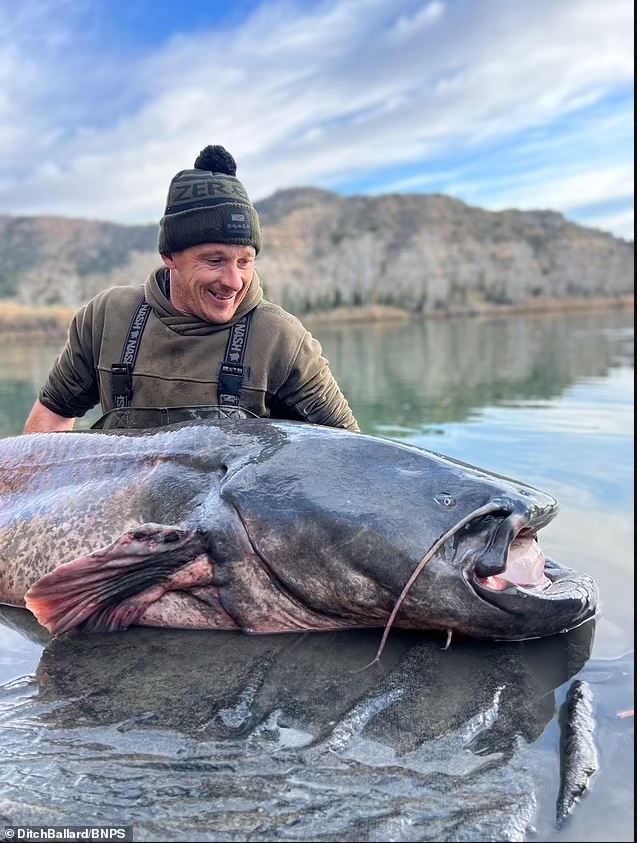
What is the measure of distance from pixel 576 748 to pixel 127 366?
2923mm

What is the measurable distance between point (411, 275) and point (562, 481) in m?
65.2

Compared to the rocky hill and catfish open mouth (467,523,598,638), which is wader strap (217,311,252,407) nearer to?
catfish open mouth (467,523,598,638)

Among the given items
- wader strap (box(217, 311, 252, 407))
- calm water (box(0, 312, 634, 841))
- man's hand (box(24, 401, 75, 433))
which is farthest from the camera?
man's hand (box(24, 401, 75, 433))

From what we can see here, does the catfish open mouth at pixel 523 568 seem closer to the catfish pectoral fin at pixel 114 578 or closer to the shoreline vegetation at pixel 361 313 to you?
the catfish pectoral fin at pixel 114 578

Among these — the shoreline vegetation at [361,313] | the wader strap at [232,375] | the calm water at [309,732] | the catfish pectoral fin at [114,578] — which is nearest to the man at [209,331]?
the wader strap at [232,375]

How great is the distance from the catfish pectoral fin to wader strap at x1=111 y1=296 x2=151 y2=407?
1442 mm

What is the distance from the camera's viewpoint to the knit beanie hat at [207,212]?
3854 mm

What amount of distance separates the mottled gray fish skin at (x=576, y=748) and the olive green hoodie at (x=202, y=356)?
207cm

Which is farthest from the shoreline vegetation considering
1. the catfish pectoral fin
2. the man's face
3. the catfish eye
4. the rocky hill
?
the catfish eye

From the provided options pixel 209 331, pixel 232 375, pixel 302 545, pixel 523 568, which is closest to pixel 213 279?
pixel 209 331

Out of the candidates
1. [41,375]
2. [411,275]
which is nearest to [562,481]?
[41,375]

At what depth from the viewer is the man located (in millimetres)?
3873

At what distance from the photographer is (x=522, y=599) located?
2.56 meters

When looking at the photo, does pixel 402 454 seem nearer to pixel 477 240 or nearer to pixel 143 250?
pixel 477 240
